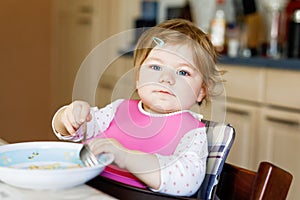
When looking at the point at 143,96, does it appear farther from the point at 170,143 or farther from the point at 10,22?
the point at 10,22

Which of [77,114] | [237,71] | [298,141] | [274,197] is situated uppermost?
[77,114]

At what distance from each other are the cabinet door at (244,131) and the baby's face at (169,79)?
139cm

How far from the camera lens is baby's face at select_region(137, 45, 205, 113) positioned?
87 cm

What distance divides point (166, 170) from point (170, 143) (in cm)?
13


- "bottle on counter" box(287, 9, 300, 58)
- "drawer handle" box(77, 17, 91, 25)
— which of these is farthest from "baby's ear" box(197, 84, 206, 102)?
"drawer handle" box(77, 17, 91, 25)

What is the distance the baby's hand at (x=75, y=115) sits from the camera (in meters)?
0.82

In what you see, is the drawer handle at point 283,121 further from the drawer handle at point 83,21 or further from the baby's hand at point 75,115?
the drawer handle at point 83,21

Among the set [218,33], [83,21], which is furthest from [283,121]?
[83,21]

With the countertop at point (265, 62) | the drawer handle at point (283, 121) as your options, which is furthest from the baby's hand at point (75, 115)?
the drawer handle at point (283, 121)

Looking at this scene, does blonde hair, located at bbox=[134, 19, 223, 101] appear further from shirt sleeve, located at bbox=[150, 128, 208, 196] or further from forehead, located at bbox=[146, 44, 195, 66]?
shirt sleeve, located at bbox=[150, 128, 208, 196]

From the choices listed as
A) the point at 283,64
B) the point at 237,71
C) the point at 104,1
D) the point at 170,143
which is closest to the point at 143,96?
the point at 170,143

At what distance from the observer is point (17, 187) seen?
66cm

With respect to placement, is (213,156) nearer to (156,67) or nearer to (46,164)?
(156,67)

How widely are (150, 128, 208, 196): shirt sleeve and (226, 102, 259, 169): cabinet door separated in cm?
142
